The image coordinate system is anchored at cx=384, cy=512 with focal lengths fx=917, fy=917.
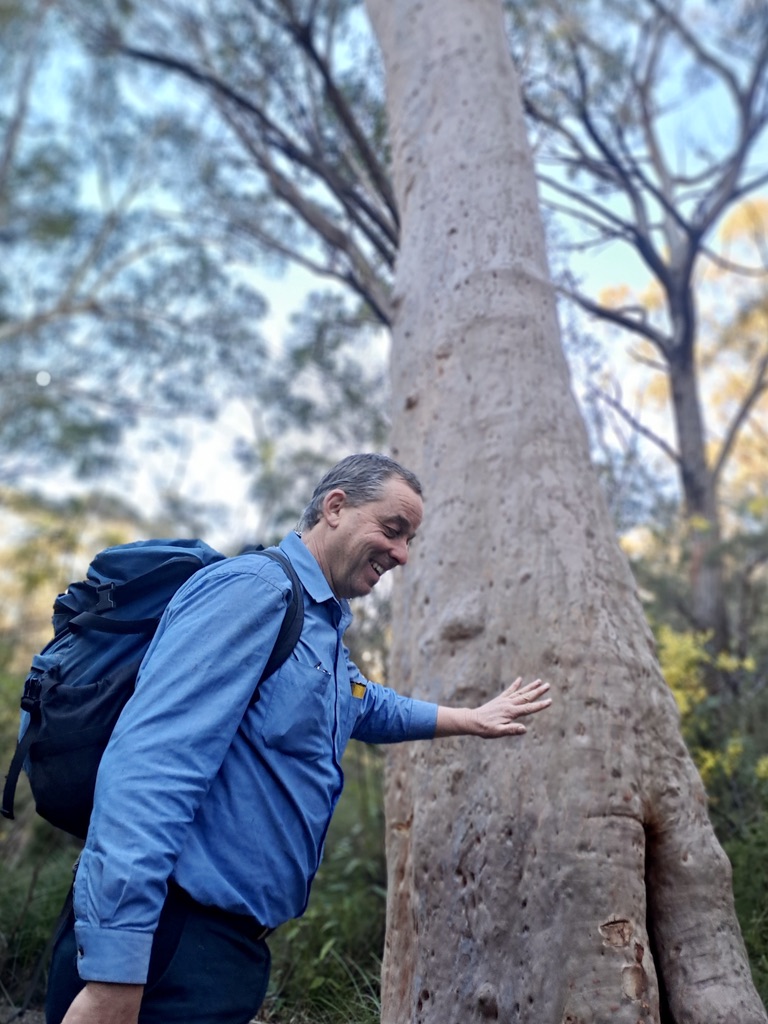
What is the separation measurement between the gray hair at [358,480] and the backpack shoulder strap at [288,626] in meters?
0.24

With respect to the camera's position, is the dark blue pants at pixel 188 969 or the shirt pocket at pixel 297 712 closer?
the dark blue pants at pixel 188 969

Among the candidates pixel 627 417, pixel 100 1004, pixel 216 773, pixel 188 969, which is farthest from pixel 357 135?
pixel 100 1004

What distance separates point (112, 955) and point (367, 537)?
2.55 feet

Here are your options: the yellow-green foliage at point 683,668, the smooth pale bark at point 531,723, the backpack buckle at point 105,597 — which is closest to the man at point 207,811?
the backpack buckle at point 105,597

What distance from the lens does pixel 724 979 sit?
5.91ft

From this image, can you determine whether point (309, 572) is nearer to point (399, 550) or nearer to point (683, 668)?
point (399, 550)

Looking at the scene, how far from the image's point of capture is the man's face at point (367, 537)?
5.35ft

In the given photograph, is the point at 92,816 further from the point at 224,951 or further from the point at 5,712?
the point at 5,712

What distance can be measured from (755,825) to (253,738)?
6.79 ft

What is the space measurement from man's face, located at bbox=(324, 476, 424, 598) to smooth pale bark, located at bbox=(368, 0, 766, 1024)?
0.64m

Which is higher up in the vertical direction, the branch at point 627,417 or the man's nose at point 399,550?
the branch at point 627,417

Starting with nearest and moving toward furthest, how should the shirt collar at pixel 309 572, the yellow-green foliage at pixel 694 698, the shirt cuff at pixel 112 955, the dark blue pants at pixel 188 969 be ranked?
the shirt cuff at pixel 112 955, the dark blue pants at pixel 188 969, the shirt collar at pixel 309 572, the yellow-green foliage at pixel 694 698

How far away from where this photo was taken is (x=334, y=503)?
1.67m

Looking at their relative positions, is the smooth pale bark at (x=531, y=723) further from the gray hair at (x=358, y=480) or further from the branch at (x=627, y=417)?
the branch at (x=627, y=417)
